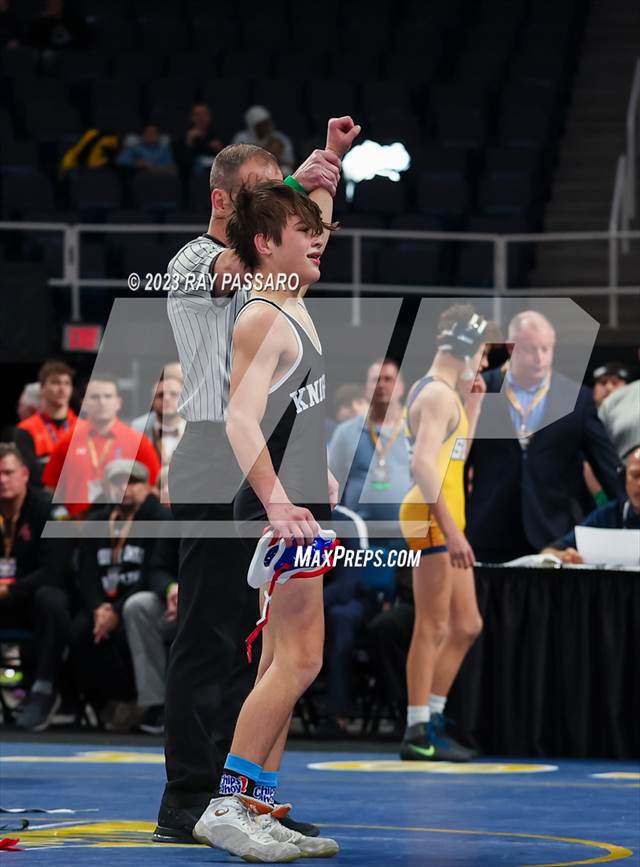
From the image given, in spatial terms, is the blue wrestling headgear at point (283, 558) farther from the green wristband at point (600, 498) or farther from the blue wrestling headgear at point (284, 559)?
the green wristband at point (600, 498)

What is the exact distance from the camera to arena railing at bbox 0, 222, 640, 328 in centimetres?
1247

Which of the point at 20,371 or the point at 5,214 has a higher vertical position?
the point at 5,214

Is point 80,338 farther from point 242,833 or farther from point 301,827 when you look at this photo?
point 242,833

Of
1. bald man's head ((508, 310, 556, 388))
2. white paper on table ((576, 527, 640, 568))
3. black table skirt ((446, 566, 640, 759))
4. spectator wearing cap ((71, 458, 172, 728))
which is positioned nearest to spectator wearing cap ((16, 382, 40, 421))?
spectator wearing cap ((71, 458, 172, 728))

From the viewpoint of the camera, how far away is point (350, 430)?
8781mm

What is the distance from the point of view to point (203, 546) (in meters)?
4.55

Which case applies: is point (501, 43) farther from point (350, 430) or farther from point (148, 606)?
point (148, 606)

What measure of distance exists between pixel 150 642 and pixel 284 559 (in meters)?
4.26

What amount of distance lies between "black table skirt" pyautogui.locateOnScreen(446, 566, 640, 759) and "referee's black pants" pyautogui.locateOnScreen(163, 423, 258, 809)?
314 cm

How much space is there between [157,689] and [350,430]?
169cm

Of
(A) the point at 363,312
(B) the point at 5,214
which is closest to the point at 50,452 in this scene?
(A) the point at 363,312

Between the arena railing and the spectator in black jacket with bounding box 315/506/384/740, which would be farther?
Result: the arena railing

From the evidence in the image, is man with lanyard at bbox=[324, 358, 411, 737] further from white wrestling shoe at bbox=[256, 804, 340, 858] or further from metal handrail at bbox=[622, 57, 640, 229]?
metal handrail at bbox=[622, 57, 640, 229]

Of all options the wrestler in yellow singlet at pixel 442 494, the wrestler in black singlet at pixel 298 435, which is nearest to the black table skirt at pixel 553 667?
the wrestler in yellow singlet at pixel 442 494
